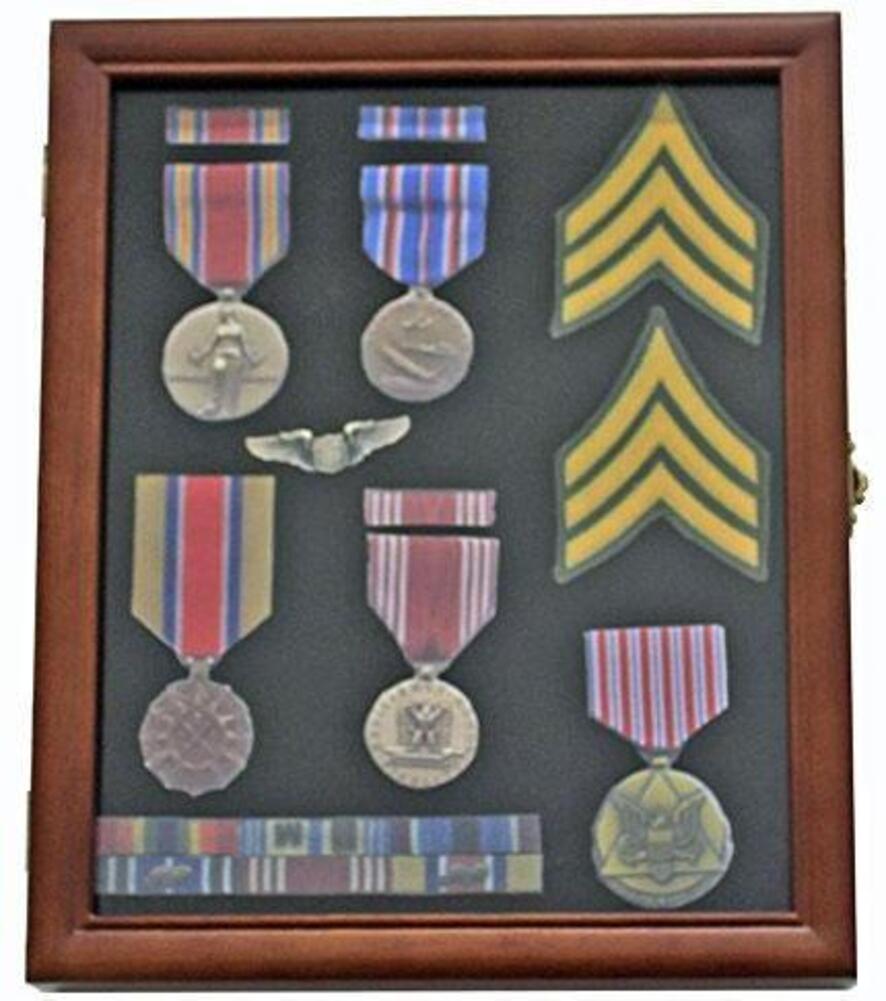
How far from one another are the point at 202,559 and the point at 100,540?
5 cm

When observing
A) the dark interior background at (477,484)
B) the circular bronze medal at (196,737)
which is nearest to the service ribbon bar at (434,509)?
the dark interior background at (477,484)

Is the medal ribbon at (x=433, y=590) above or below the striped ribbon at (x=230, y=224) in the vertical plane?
below

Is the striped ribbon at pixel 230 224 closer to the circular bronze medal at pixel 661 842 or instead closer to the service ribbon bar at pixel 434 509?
the service ribbon bar at pixel 434 509

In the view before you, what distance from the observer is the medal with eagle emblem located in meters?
1.24

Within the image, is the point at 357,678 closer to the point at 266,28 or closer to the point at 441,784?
the point at 441,784

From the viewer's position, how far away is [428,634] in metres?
1.25

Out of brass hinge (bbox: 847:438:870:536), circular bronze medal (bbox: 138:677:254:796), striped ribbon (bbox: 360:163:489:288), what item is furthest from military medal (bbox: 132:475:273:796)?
brass hinge (bbox: 847:438:870:536)

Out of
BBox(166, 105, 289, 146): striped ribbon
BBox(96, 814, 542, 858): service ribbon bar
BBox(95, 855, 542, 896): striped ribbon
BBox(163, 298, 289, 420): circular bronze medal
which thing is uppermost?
BBox(166, 105, 289, 146): striped ribbon

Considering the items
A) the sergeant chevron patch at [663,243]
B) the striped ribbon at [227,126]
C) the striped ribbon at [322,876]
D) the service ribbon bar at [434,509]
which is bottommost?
the striped ribbon at [322,876]

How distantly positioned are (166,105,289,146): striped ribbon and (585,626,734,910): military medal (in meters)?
0.28

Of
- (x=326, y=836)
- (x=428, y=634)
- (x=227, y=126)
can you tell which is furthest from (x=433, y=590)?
(x=227, y=126)

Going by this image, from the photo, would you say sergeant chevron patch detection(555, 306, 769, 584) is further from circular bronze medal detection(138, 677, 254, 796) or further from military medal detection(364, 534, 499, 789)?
circular bronze medal detection(138, 677, 254, 796)

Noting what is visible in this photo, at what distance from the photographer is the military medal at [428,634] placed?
124cm

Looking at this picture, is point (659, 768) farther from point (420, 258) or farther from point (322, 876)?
point (420, 258)
